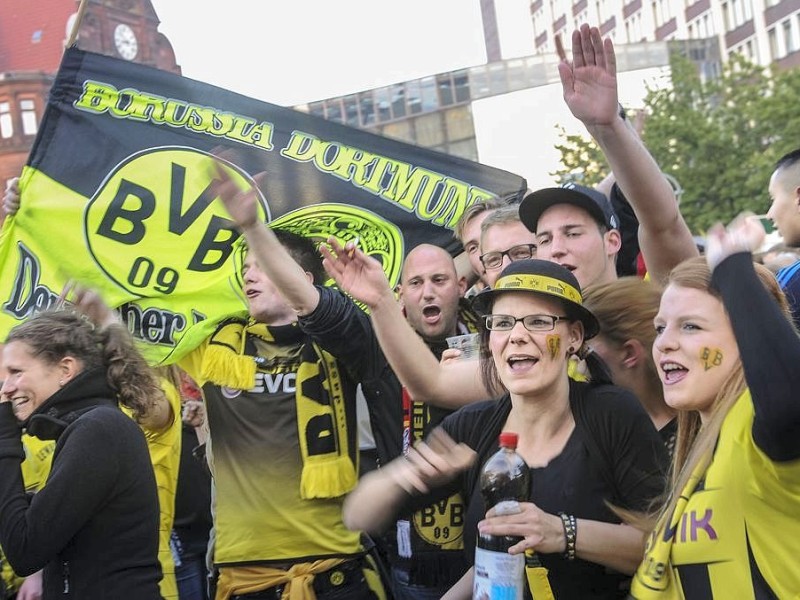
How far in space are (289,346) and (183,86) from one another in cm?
168

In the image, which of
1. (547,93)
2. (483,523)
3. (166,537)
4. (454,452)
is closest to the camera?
(483,523)

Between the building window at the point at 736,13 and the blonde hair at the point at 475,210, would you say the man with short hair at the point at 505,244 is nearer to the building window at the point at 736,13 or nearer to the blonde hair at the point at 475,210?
the blonde hair at the point at 475,210

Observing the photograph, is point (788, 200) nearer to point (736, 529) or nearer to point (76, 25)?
point (736, 529)

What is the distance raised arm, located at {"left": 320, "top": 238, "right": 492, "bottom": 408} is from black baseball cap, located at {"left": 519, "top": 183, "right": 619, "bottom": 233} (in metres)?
0.63

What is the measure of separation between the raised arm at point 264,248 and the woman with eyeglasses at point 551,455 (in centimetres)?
102

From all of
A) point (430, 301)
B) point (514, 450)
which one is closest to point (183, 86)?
point (430, 301)

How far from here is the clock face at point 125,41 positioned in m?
57.2

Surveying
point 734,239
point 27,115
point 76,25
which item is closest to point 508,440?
point 734,239

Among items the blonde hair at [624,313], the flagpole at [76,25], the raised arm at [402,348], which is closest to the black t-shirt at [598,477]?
the blonde hair at [624,313]

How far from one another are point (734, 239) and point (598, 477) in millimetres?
806

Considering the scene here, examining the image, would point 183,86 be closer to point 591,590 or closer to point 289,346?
point 289,346

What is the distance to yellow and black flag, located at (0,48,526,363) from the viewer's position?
199 inches

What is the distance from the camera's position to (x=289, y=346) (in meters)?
4.38

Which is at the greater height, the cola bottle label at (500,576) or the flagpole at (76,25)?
the flagpole at (76,25)
